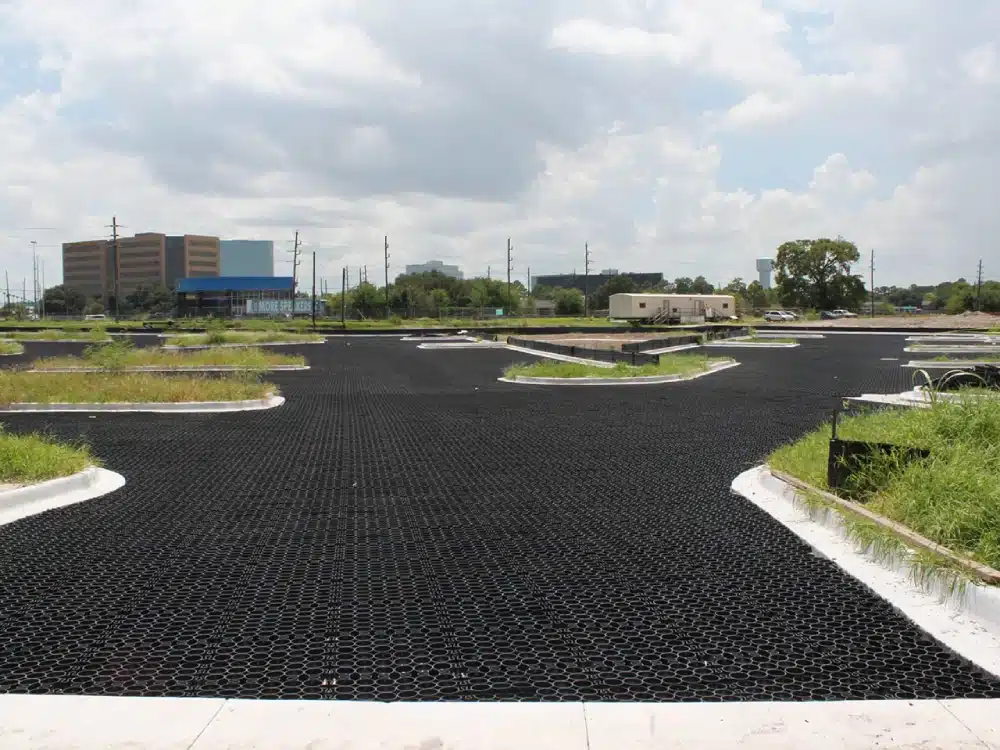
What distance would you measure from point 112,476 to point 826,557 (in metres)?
7.49

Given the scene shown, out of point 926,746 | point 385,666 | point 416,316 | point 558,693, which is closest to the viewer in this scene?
point 926,746

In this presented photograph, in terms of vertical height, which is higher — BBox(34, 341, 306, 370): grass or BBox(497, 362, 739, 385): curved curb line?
BBox(34, 341, 306, 370): grass

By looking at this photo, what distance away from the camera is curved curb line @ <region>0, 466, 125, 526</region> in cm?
803

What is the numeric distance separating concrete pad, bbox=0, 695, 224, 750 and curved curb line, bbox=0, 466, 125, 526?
4136mm

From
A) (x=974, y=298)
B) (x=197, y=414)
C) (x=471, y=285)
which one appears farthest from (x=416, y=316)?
(x=197, y=414)

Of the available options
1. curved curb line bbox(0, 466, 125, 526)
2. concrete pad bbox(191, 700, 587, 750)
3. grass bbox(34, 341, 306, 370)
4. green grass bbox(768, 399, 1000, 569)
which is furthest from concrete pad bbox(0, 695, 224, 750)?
grass bbox(34, 341, 306, 370)

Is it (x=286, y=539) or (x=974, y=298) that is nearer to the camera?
(x=286, y=539)

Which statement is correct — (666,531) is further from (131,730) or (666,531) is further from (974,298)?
(974,298)

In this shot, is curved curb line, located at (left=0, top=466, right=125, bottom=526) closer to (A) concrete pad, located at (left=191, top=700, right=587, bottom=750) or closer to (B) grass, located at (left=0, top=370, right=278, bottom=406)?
(A) concrete pad, located at (left=191, top=700, right=587, bottom=750)

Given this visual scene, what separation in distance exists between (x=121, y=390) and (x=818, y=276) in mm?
109224

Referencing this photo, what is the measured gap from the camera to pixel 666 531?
7.30 metres

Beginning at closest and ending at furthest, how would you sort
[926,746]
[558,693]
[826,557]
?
[926,746], [558,693], [826,557]

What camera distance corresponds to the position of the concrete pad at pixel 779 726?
3.74 meters

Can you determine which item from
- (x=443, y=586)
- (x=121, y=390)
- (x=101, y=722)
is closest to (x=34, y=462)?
(x=443, y=586)
